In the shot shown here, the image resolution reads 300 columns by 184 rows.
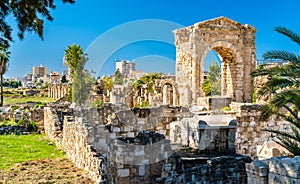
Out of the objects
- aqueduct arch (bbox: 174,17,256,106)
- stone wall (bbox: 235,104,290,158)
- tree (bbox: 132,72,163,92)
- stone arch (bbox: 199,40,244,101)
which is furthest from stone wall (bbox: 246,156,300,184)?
tree (bbox: 132,72,163,92)

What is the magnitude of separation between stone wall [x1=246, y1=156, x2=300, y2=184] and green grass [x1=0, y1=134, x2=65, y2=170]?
589 cm

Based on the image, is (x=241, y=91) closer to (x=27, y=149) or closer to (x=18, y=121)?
(x=18, y=121)

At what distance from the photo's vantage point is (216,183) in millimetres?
5340

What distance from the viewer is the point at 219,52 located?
2266cm

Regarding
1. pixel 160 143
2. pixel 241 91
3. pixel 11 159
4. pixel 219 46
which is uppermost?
pixel 219 46

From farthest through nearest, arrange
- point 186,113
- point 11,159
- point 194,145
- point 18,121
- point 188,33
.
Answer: point 188,33 < point 18,121 < point 186,113 < point 194,145 < point 11,159

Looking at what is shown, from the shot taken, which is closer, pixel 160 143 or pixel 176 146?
pixel 160 143

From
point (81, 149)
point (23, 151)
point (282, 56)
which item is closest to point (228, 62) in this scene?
point (282, 56)


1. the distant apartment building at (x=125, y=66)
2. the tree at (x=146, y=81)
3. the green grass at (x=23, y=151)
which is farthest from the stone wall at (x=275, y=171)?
the tree at (x=146, y=81)

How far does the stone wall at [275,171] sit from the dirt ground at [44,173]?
339 centimetres

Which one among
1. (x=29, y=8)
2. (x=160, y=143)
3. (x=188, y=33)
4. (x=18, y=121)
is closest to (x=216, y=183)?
(x=160, y=143)

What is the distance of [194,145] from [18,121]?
34.4ft

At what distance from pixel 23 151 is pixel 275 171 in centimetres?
805

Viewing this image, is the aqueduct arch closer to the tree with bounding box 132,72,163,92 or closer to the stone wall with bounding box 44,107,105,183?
the stone wall with bounding box 44,107,105,183
